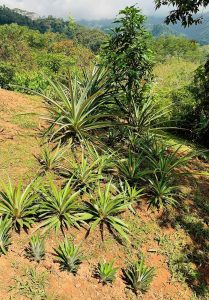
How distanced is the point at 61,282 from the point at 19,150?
2.66 metres

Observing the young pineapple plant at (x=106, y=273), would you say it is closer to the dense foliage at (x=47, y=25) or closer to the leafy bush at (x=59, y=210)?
the leafy bush at (x=59, y=210)

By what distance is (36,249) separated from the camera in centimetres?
355

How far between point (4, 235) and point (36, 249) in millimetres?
405

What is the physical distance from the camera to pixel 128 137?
20.2ft

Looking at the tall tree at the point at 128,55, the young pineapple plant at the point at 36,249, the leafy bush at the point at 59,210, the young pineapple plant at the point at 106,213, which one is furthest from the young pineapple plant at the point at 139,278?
the tall tree at the point at 128,55

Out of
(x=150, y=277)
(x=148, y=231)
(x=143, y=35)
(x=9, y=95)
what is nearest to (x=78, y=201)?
(x=148, y=231)

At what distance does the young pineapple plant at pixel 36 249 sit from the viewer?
3.55m

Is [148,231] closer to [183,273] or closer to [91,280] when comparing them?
[183,273]

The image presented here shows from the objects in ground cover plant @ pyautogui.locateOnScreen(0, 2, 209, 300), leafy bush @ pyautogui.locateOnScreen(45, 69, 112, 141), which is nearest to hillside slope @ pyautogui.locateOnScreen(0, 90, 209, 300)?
ground cover plant @ pyautogui.locateOnScreen(0, 2, 209, 300)

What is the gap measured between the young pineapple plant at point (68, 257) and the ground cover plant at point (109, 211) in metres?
0.01


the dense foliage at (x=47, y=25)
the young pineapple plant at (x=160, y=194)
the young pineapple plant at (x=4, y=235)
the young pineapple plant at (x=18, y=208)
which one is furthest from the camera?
the dense foliage at (x=47, y=25)

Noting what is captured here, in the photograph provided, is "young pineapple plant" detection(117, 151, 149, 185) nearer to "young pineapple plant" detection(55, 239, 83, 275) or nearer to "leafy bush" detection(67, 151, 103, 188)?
"leafy bush" detection(67, 151, 103, 188)

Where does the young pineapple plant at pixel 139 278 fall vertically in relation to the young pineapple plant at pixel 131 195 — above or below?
below

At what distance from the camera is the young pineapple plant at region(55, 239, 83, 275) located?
353 cm
